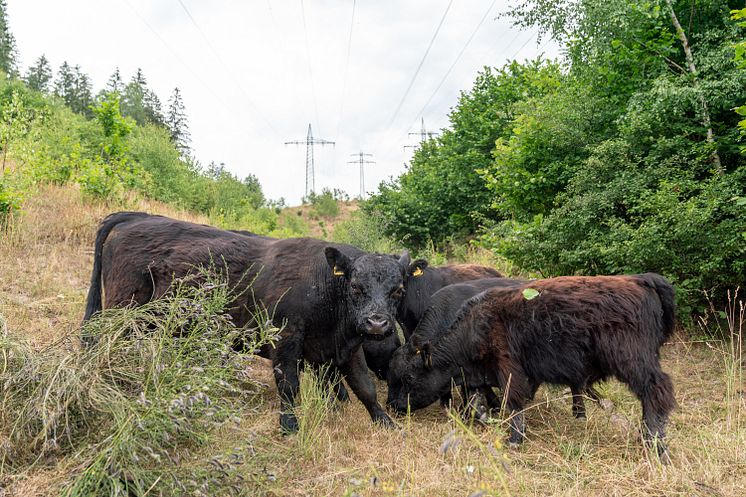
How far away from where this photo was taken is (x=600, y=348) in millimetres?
Result: 5254

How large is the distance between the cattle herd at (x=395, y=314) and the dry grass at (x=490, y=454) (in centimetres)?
29

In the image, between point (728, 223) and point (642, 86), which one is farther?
point (642, 86)

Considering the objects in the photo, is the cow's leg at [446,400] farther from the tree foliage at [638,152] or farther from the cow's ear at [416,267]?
the tree foliage at [638,152]

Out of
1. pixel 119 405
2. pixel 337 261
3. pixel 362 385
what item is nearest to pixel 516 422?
pixel 362 385

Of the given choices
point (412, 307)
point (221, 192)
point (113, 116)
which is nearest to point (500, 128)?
point (221, 192)

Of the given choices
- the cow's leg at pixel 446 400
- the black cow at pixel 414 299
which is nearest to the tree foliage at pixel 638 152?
the black cow at pixel 414 299

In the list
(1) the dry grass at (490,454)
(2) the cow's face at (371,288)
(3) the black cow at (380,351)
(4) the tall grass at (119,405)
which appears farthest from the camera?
(3) the black cow at (380,351)

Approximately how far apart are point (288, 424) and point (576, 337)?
2.84 metres

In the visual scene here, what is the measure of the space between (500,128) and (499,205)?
1049 cm

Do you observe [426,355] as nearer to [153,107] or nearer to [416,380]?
[416,380]

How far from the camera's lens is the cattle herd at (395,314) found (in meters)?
5.29

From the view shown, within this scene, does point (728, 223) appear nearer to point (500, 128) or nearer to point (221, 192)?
point (500, 128)

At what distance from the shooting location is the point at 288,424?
→ 18.4 feet

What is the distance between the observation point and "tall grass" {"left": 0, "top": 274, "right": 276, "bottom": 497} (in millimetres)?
3371
